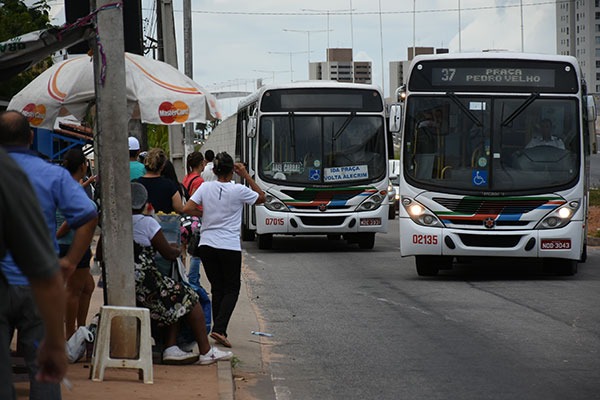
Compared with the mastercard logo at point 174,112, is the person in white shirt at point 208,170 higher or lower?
lower

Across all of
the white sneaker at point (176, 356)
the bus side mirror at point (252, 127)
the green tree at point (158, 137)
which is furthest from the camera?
the green tree at point (158, 137)

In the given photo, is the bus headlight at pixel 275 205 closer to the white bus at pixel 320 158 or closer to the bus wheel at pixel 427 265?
the white bus at pixel 320 158

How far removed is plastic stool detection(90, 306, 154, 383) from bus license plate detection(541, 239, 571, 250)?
877cm

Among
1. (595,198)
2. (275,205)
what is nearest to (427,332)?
(275,205)

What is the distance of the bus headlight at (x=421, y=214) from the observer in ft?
54.1

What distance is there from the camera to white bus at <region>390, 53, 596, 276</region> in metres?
16.3

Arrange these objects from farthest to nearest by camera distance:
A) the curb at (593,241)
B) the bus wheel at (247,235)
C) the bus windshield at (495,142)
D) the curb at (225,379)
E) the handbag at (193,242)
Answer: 1. the curb at (593,241)
2. the bus wheel at (247,235)
3. the bus windshield at (495,142)
4. the handbag at (193,242)
5. the curb at (225,379)

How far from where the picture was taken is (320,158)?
22.6 m

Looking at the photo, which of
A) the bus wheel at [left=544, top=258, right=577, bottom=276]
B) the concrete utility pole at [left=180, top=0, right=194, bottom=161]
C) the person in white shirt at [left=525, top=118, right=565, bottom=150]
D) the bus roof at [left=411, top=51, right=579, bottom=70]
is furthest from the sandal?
the concrete utility pole at [left=180, top=0, right=194, bottom=161]

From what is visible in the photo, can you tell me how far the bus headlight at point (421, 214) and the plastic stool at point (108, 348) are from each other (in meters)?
8.34

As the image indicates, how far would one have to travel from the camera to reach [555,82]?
1661 cm

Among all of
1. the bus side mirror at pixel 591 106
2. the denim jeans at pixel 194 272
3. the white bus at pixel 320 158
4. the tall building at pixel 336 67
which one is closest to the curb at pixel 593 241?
the white bus at pixel 320 158

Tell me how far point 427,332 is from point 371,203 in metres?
10.9

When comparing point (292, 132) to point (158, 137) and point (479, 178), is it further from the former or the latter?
point (158, 137)
